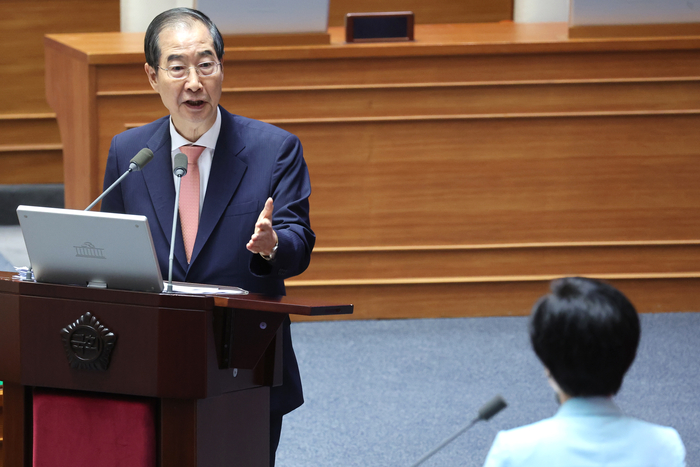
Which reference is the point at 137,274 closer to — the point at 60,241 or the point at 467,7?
the point at 60,241

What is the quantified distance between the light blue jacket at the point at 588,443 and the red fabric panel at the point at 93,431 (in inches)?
22.2

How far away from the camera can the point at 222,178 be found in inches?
61.8

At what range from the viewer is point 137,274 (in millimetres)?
1279

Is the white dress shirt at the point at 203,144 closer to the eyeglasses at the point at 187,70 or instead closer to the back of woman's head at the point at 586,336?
the eyeglasses at the point at 187,70

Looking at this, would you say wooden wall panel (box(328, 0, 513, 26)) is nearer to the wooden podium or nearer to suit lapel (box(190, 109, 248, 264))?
suit lapel (box(190, 109, 248, 264))

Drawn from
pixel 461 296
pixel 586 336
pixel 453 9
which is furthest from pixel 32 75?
pixel 586 336

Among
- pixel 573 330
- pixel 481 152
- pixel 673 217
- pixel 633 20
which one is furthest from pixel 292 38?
pixel 573 330

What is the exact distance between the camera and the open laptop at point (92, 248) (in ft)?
4.05

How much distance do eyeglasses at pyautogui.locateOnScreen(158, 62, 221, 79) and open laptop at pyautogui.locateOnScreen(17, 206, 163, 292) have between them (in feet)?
1.37

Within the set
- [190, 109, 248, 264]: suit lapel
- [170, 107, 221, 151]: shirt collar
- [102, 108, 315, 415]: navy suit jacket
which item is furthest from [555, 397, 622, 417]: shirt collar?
[170, 107, 221, 151]: shirt collar

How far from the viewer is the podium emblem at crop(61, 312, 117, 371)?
130cm

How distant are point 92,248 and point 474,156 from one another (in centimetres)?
251

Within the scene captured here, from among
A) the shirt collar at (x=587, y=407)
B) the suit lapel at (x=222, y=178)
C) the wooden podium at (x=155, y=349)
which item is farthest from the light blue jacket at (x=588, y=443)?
the suit lapel at (x=222, y=178)

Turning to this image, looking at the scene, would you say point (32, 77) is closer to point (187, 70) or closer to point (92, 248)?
point (187, 70)
